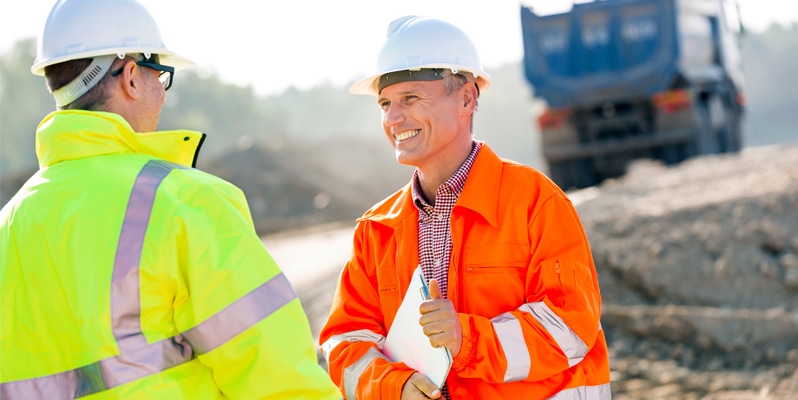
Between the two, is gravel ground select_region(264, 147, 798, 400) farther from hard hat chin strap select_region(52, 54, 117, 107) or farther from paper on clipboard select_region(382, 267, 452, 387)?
hard hat chin strap select_region(52, 54, 117, 107)

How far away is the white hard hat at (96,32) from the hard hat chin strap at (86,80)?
0.8 inches

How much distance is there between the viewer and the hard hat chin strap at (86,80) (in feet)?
7.71

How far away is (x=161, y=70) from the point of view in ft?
8.15

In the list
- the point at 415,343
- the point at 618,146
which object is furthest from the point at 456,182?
the point at 618,146

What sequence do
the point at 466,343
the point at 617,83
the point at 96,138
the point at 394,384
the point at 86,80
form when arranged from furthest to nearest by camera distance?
the point at 617,83 → the point at 394,384 → the point at 466,343 → the point at 86,80 → the point at 96,138

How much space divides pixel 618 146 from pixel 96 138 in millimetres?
12998

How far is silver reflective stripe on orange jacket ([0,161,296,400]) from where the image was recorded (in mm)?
2102

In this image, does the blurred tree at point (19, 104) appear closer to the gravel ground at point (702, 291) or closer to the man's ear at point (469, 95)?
the gravel ground at point (702, 291)

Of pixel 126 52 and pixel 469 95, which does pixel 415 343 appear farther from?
pixel 126 52

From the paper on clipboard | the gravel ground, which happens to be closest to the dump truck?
the gravel ground

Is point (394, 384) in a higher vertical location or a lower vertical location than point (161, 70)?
lower

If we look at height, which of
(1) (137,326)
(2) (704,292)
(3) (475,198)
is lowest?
(2) (704,292)

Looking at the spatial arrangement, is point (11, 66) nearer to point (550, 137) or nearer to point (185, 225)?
point (550, 137)

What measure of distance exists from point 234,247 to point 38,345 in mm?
502
